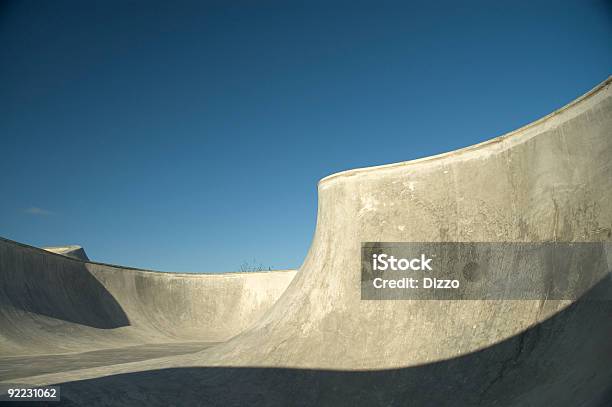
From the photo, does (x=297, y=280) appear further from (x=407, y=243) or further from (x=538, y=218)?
(x=538, y=218)

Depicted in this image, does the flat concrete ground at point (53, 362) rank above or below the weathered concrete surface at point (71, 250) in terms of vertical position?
below

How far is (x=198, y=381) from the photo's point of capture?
638cm

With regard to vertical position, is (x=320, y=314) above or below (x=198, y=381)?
above

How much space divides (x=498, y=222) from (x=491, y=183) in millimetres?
640

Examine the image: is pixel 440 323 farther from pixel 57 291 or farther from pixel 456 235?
pixel 57 291

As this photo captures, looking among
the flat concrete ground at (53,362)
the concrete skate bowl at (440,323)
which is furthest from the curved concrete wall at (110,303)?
the concrete skate bowl at (440,323)

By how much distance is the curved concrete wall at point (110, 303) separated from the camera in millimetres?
12578

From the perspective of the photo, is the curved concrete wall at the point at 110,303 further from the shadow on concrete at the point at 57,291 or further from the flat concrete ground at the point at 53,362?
the flat concrete ground at the point at 53,362

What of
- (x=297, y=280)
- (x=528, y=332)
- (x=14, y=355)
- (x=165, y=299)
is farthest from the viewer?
(x=165, y=299)

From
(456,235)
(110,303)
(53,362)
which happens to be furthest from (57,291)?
(456,235)

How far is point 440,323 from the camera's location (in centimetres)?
597

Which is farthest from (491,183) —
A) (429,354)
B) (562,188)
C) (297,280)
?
(297,280)

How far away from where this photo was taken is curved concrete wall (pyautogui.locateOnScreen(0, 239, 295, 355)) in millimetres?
12578

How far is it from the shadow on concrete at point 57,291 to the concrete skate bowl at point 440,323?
22.5 ft
